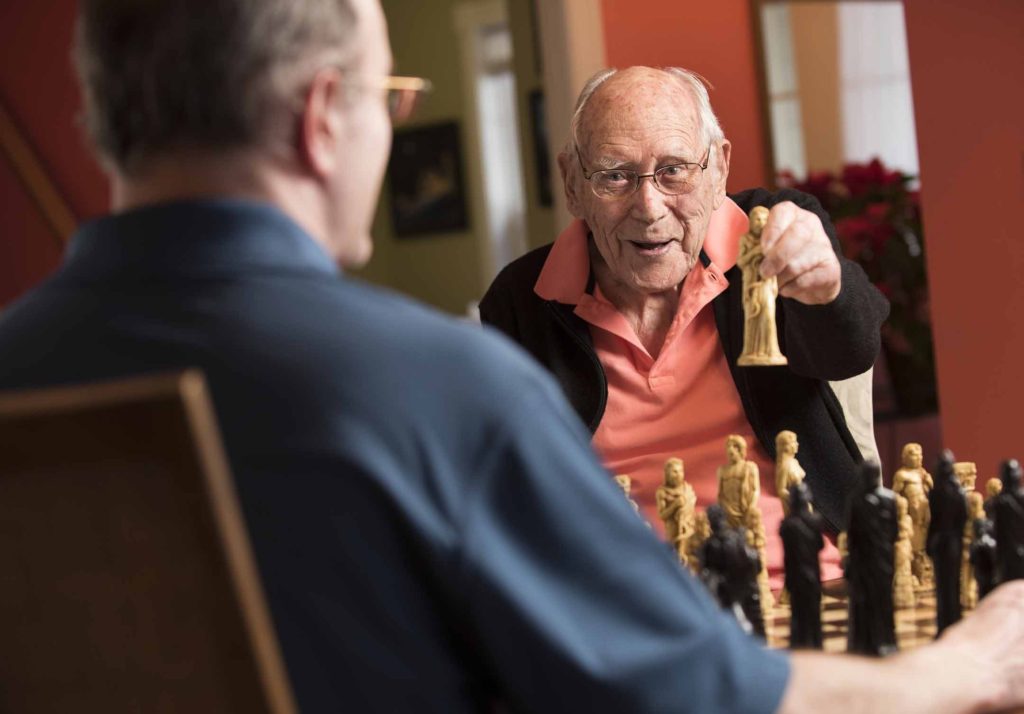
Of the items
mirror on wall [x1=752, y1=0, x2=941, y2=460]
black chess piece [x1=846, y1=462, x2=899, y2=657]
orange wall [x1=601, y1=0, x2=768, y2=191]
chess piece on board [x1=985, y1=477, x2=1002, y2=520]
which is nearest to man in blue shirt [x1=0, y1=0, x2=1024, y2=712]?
black chess piece [x1=846, y1=462, x2=899, y2=657]

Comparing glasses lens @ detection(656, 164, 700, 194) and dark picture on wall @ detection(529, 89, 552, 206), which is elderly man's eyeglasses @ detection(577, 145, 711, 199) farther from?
dark picture on wall @ detection(529, 89, 552, 206)

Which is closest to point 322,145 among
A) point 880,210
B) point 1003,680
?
point 1003,680

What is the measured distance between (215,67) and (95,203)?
5.31 metres

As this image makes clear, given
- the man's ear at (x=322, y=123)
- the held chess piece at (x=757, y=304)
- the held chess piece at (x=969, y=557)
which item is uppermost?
the man's ear at (x=322, y=123)

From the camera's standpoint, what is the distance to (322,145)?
117 centimetres

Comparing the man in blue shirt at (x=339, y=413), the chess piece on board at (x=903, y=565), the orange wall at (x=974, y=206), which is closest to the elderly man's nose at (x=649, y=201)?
the chess piece on board at (x=903, y=565)

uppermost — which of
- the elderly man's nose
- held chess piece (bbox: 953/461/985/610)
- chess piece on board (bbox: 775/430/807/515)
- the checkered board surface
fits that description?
the elderly man's nose

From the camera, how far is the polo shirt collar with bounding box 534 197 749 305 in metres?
2.62

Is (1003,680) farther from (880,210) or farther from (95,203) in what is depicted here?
(95,203)

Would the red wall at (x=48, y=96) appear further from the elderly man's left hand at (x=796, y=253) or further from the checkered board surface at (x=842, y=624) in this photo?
the checkered board surface at (x=842, y=624)

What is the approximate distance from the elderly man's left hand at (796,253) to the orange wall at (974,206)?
166 centimetres

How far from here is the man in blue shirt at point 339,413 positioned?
41.5 inches

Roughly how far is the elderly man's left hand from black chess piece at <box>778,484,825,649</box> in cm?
51

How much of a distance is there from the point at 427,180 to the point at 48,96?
18.3 ft
